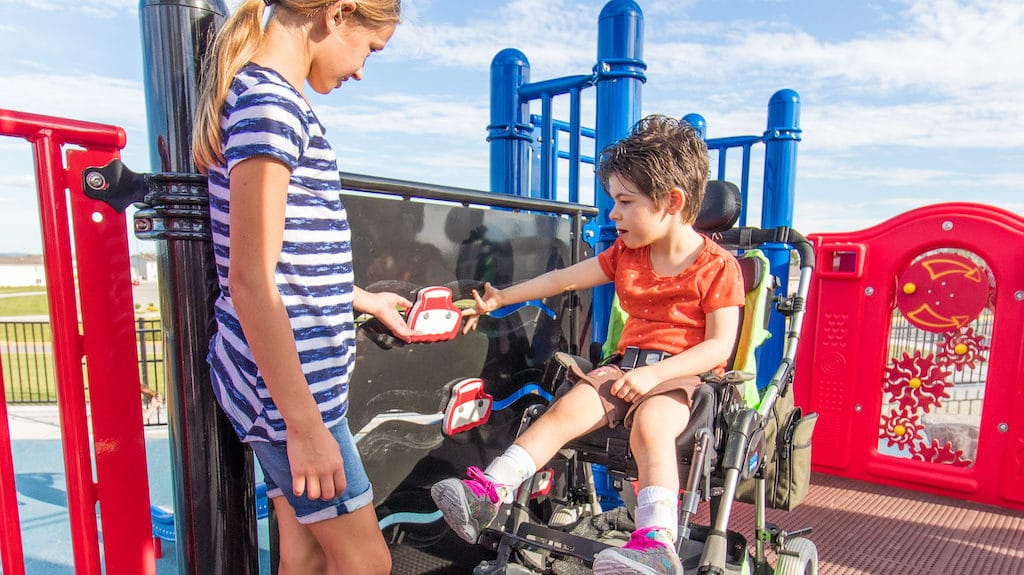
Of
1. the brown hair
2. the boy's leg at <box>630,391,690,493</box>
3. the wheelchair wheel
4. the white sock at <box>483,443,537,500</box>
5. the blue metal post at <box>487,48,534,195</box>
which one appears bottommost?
the wheelchair wheel

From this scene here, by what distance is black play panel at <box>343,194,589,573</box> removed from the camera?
1.90 meters

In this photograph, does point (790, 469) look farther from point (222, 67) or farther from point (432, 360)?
point (222, 67)

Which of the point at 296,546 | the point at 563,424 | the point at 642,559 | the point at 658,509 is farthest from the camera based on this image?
the point at 563,424

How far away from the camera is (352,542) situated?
1327mm

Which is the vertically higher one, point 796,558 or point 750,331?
point 750,331

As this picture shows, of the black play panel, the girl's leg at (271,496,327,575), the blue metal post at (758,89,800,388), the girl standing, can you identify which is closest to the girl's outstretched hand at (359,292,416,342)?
the black play panel

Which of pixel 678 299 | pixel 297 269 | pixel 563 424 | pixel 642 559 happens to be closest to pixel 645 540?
pixel 642 559

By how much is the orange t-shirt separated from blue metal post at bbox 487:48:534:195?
1.88m

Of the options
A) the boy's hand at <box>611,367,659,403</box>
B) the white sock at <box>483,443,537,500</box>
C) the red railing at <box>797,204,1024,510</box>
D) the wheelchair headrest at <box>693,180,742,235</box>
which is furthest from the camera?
the red railing at <box>797,204,1024,510</box>

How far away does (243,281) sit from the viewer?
3.44ft

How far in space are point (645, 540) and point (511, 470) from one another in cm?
44

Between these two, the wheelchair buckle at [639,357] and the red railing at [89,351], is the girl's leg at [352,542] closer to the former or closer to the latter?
the red railing at [89,351]

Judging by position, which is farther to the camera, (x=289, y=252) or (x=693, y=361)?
(x=693, y=361)

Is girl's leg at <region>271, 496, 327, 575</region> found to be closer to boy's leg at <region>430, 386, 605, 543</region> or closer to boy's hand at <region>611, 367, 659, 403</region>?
boy's leg at <region>430, 386, 605, 543</region>
